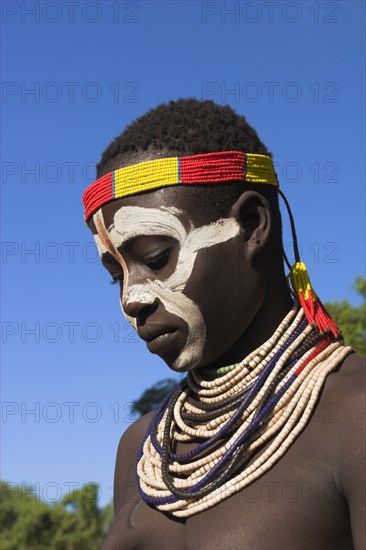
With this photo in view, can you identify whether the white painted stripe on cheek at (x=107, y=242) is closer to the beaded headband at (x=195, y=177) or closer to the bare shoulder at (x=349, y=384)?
A: the beaded headband at (x=195, y=177)

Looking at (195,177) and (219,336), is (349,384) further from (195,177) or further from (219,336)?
(195,177)

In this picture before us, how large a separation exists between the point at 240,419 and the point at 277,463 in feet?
0.84

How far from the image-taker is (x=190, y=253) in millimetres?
3213

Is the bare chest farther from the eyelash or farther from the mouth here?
the eyelash

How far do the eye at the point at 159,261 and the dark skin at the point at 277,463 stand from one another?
0.02 metres

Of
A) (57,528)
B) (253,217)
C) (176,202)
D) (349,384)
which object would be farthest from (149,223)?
(57,528)

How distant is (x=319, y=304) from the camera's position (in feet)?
11.5

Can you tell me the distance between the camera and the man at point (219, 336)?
297cm

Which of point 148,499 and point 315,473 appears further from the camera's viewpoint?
point 148,499

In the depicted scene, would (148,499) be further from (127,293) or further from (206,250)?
(206,250)

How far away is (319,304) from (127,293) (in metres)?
0.87

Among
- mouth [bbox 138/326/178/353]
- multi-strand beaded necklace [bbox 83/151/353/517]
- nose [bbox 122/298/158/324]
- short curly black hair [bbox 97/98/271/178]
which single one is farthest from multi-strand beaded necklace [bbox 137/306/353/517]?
short curly black hair [bbox 97/98/271/178]

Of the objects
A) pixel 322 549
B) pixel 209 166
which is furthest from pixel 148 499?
pixel 209 166

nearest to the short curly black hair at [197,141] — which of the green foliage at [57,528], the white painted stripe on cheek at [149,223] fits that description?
the white painted stripe on cheek at [149,223]
